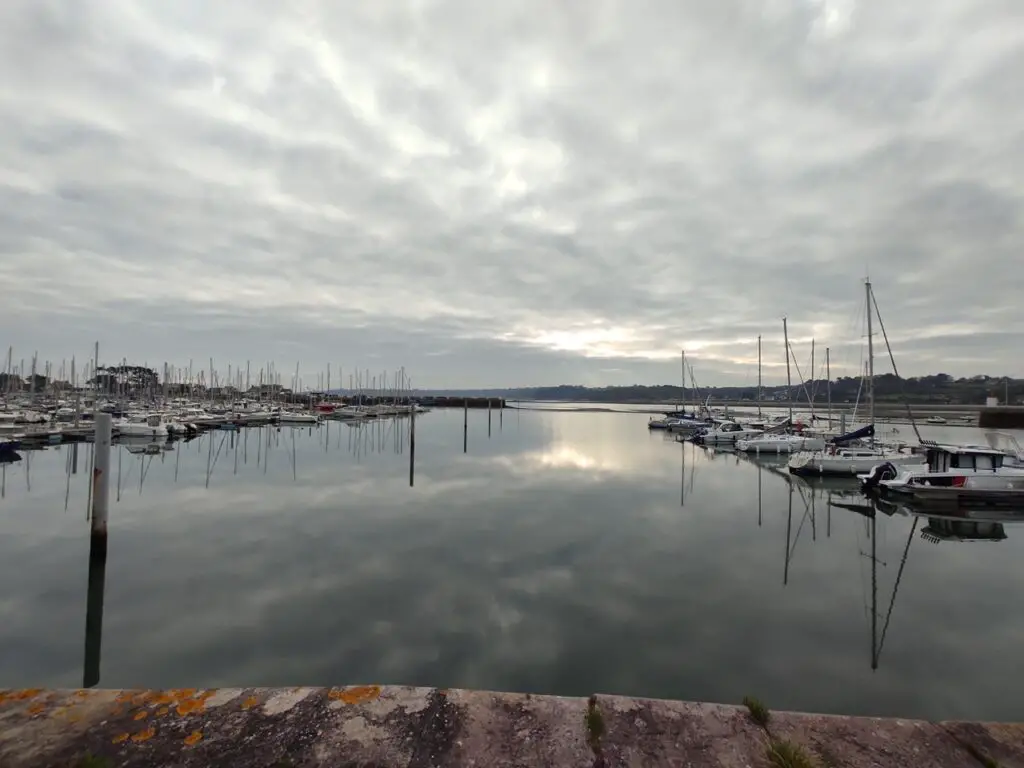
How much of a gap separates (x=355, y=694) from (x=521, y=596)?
6.85 meters

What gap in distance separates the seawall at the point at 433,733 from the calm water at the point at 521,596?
324 cm

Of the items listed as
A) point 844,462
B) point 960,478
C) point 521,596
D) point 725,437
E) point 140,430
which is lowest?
point 521,596

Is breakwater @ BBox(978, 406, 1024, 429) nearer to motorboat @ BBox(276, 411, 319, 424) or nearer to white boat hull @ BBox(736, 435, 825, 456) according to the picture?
white boat hull @ BBox(736, 435, 825, 456)

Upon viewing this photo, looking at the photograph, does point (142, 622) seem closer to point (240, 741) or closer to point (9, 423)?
point (240, 741)

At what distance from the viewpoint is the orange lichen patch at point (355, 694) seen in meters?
4.76

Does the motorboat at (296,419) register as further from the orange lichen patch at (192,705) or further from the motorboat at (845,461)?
the orange lichen patch at (192,705)

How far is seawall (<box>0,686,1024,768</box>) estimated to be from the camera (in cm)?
402

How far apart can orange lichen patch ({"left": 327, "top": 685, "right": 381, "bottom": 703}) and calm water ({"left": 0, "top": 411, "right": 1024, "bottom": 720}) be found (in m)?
3.21

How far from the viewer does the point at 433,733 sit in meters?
4.27

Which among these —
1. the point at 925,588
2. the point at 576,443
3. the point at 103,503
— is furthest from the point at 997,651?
the point at 576,443

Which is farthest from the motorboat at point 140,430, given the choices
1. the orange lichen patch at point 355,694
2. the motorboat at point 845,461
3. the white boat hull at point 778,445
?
the white boat hull at point 778,445

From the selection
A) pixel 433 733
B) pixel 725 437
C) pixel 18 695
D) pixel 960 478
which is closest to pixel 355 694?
pixel 433 733

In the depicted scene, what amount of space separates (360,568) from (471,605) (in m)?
3.72

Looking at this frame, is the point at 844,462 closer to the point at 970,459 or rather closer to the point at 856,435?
the point at 856,435
